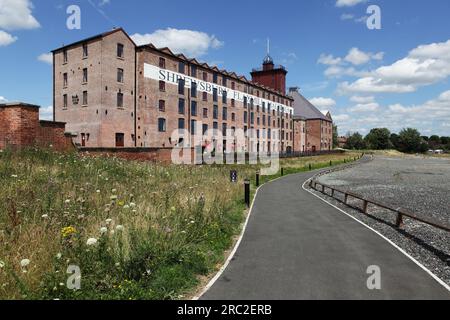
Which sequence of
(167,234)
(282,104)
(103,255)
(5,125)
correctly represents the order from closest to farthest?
(103,255)
(167,234)
(5,125)
(282,104)

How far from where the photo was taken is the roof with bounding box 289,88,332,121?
82.4 m

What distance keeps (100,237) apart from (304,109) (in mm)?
82772

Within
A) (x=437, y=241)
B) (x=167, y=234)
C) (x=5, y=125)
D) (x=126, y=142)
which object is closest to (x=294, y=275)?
(x=167, y=234)

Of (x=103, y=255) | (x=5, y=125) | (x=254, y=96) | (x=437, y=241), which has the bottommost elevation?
(x=437, y=241)

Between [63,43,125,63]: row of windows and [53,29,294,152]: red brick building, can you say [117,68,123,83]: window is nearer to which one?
[53,29,294,152]: red brick building

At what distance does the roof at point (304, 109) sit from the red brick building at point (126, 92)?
42.1 metres

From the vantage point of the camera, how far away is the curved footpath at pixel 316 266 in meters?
5.73

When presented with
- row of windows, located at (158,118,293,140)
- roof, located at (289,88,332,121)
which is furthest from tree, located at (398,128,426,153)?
row of windows, located at (158,118,293,140)

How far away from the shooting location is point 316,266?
7.09 metres

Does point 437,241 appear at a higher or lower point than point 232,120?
lower

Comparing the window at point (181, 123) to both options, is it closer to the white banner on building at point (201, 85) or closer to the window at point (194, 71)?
the white banner on building at point (201, 85)

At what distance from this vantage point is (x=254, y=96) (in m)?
60.9
